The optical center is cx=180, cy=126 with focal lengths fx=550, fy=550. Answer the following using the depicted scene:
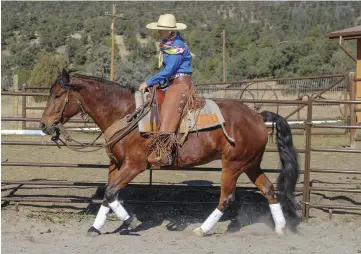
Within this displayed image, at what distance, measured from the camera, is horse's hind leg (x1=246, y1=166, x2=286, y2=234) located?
5949 mm

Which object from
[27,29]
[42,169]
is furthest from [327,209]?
[27,29]

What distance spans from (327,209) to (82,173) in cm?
406

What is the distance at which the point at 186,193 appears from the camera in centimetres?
729

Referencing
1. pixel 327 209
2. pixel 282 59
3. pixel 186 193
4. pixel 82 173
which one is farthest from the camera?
pixel 282 59

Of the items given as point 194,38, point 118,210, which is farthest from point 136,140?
point 194,38

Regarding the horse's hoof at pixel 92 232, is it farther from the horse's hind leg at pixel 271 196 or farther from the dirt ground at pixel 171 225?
the horse's hind leg at pixel 271 196

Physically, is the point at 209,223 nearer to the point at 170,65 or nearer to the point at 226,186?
the point at 226,186

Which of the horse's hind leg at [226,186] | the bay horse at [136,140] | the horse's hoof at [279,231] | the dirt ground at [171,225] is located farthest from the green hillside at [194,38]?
the horse's hoof at [279,231]

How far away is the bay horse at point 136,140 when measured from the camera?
5629mm

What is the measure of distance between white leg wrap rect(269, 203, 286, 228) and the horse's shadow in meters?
0.32

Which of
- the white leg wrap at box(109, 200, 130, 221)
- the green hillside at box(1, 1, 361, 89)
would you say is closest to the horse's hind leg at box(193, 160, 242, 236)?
the white leg wrap at box(109, 200, 130, 221)

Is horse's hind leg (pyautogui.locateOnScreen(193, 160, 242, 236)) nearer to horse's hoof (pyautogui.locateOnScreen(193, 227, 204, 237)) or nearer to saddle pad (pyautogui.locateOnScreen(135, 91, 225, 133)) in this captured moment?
horse's hoof (pyautogui.locateOnScreen(193, 227, 204, 237))

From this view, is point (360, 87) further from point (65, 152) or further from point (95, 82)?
point (95, 82)

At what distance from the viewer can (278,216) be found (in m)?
5.97
